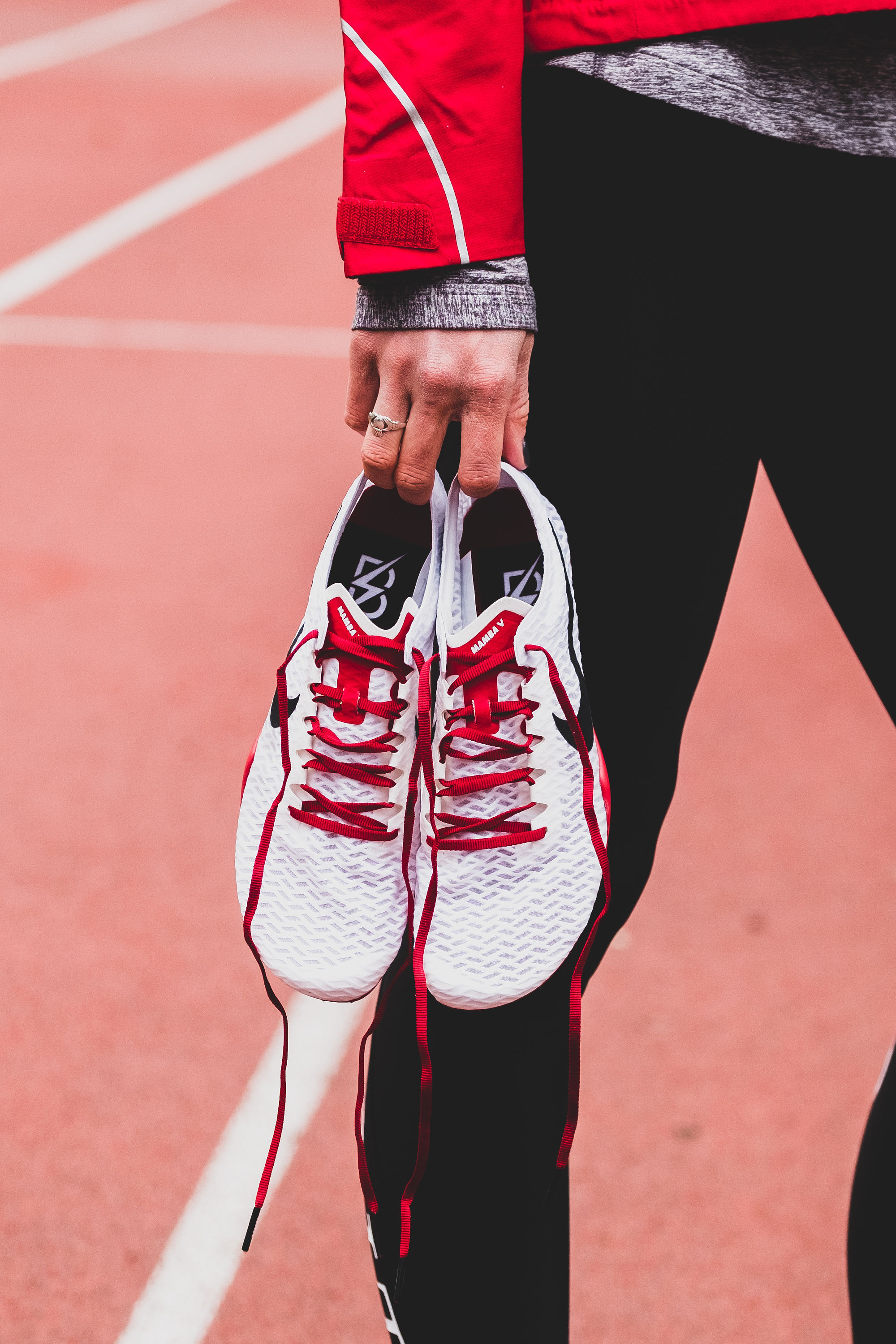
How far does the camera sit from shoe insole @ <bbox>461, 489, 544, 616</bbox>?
104 centimetres

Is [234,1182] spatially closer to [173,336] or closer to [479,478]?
[479,478]

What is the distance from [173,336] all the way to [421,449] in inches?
166

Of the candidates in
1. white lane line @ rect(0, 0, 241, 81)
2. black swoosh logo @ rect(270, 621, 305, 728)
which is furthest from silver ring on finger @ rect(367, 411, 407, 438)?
white lane line @ rect(0, 0, 241, 81)

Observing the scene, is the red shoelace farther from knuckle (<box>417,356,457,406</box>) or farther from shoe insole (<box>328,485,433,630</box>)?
knuckle (<box>417,356,457,406</box>)

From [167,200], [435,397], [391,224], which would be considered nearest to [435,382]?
[435,397]

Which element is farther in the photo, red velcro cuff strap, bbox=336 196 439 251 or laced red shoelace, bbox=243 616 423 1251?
laced red shoelace, bbox=243 616 423 1251

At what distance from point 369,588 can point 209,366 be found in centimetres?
373

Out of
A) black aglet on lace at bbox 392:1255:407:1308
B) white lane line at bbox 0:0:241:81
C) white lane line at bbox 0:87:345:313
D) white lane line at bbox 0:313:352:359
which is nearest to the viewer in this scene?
black aglet on lace at bbox 392:1255:407:1308

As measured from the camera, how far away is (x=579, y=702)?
101 centimetres

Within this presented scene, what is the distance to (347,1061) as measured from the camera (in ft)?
6.14

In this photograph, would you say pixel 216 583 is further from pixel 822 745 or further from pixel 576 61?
pixel 576 61

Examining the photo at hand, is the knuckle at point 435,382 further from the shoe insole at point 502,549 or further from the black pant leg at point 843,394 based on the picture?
the black pant leg at point 843,394

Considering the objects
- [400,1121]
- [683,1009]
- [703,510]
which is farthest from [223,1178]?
[703,510]

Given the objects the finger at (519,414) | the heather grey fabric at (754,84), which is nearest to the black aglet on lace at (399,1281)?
the finger at (519,414)
